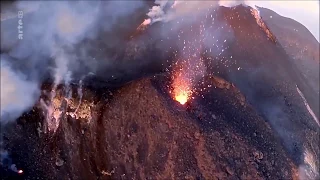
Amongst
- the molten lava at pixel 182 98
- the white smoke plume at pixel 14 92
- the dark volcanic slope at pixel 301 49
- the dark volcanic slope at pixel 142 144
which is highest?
the white smoke plume at pixel 14 92

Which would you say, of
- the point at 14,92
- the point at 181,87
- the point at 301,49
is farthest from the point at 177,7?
the point at 301,49

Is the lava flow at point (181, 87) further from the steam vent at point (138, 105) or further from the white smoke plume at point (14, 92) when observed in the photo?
the white smoke plume at point (14, 92)

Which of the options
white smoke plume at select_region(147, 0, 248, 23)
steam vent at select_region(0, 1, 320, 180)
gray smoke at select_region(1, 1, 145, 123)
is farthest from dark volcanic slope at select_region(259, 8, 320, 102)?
gray smoke at select_region(1, 1, 145, 123)

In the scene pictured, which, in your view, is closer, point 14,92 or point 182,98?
point 14,92

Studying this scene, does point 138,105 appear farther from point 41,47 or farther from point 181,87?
point 41,47

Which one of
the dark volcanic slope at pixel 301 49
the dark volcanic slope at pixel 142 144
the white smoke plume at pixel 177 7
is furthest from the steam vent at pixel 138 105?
the dark volcanic slope at pixel 301 49

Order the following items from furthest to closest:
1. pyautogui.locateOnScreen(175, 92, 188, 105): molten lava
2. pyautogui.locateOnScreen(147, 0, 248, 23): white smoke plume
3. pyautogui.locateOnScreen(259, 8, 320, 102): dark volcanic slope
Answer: pyautogui.locateOnScreen(259, 8, 320, 102): dark volcanic slope < pyautogui.locateOnScreen(147, 0, 248, 23): white smoke plume < pyautogui.locateOnScreen(175, 92, 188, 105): molten lava

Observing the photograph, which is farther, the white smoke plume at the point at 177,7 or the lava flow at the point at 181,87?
the white smoke plume at the point at 177,7

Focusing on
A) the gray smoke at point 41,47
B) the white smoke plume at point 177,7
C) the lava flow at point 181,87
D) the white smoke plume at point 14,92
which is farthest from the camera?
the white smoke plume at point 177,7

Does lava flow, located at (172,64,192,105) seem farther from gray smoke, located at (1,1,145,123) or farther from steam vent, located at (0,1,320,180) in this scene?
gray smoke, located at (1,1,145,123)

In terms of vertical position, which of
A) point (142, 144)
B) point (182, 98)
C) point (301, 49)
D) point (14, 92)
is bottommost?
point (301, 49)
